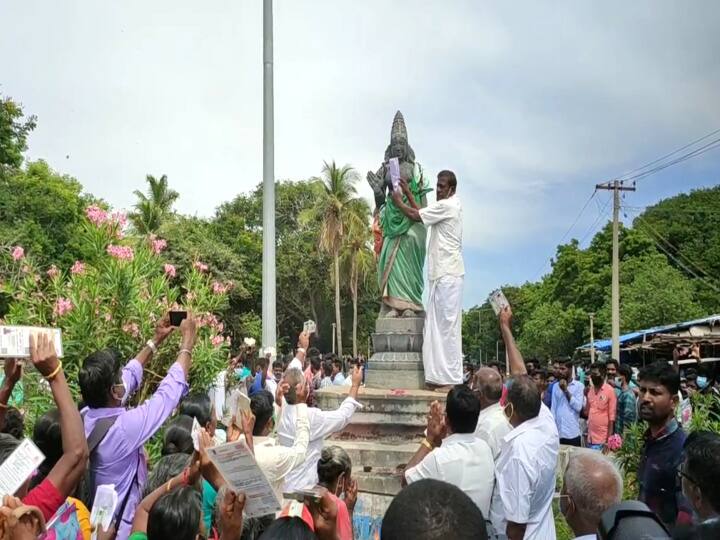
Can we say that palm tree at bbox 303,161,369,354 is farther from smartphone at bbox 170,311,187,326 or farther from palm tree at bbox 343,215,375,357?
smartphone at bbox 170,311,187,326

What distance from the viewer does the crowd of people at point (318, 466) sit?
2.25 m

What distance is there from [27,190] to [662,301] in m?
28.8

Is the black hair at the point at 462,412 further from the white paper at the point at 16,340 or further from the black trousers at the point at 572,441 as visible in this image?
the black trousers at the point at 572,441

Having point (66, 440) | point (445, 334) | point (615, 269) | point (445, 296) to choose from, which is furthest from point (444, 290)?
point (615, 269)

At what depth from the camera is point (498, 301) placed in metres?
5.05

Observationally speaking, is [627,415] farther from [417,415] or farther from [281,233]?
[281,233]

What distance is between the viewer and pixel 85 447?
8.39ft

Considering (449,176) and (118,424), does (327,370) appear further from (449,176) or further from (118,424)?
(118,424)

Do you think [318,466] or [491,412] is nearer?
[318,466]

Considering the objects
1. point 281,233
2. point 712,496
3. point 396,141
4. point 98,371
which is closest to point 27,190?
point 281,233

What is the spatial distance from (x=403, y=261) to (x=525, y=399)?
6042mm

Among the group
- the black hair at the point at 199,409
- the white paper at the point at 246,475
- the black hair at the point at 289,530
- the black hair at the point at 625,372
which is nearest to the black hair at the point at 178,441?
the black hair at the point at 199,409

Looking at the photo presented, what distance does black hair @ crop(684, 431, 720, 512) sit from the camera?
96.2 inches

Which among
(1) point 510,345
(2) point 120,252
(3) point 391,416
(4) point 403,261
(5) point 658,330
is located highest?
(4) point 403,261
